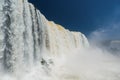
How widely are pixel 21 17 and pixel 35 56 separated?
4270 mm

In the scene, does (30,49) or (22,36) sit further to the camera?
(30,49)

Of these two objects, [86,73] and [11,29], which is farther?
[86,73]

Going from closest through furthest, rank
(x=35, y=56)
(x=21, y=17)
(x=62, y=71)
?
(x=21, y=17)
(x=35, y=56)
(x=62, y=71)

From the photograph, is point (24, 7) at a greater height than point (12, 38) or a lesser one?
greater

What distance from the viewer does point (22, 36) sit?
22.0 metres

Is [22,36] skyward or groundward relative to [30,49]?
skyward

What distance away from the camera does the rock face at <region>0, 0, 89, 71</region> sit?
65.7ft

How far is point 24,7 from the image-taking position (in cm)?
2291

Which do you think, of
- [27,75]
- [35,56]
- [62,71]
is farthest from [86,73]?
[27,75]

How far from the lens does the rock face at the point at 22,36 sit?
65.7 ft

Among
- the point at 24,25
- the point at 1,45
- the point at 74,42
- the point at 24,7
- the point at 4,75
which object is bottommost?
the point at 4,75

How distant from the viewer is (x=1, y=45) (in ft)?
64.6

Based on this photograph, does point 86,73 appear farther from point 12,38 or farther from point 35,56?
point 12,38

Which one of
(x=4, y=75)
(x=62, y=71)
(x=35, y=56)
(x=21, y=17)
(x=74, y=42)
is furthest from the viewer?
(x=74, y=42)
